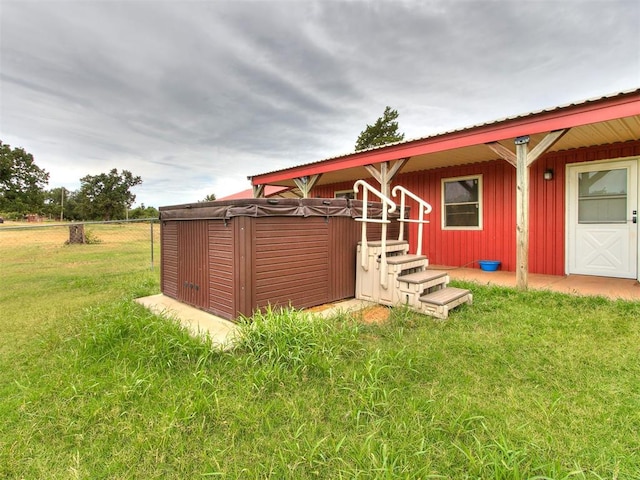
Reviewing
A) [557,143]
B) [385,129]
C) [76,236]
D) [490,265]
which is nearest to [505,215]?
[490,265]

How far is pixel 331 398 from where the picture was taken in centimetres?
201

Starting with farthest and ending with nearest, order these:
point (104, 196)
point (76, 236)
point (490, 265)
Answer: point (104, 196) → point (76, 236) → point (490, 265)

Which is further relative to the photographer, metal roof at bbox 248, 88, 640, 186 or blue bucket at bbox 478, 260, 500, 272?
blue bucket at bbox 478, 260, 500, 272

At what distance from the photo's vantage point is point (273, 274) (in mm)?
3541

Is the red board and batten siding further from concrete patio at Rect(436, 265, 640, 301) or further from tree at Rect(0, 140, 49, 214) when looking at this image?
tree at Rect(0, 140, 49, 214)

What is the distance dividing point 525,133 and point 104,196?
48.3 meters

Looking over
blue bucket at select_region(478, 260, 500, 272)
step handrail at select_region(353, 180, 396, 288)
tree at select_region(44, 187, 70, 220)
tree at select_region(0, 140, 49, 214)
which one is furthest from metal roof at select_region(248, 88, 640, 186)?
tree at select_region(44, 187, 70, 220)

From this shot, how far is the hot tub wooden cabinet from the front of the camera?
10.9 feet

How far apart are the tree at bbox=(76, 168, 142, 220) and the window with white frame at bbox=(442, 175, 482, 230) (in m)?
42.8

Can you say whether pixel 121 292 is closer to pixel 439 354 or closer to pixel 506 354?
pixel 439 354

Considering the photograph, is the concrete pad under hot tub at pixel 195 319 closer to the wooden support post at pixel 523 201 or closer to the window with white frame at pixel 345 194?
the wooden support post at pixel 523 201

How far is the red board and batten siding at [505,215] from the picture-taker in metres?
5.41

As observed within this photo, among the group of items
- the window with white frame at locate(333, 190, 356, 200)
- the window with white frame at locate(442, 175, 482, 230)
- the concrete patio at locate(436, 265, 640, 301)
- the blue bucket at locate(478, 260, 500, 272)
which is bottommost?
the concrete patio at locate(436, 265, 640, 301)

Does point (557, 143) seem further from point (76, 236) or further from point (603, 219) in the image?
point (76, 236)
